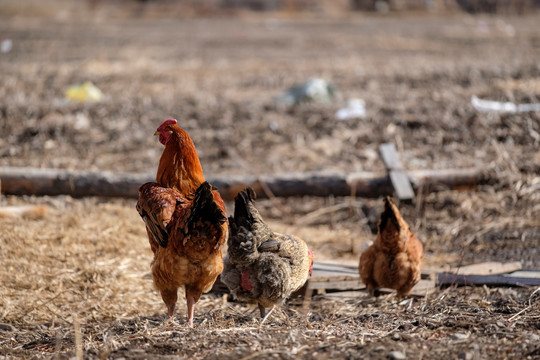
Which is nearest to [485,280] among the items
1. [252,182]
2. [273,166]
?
[252,182]

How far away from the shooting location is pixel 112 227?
223 inches

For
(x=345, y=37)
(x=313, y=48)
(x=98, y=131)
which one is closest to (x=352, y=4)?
(x=345, y=37)

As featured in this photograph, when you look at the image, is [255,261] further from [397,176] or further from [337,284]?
[397,176]

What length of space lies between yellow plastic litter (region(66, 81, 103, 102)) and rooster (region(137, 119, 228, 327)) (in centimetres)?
685

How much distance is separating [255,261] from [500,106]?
630 centimetres

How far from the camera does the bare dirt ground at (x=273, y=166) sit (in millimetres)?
3381

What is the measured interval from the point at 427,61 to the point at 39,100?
9.38 meters

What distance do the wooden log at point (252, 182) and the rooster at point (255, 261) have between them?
2.11m

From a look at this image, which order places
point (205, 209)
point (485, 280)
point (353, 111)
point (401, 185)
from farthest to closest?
1. point (353, 111)
2. point (401, 185)
3. point (485, 280)
4. point (205, 209)

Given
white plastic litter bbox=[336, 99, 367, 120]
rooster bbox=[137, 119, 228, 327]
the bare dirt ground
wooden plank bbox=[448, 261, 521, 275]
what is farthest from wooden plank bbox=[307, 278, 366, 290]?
white plastic litter bbox=[336, 99, 367, 120]

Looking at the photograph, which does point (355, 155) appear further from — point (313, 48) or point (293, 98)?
point (313, 48)

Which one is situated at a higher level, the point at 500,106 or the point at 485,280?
the point at 500,106

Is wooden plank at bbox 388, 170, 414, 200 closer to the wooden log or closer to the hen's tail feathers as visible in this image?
the wooden log

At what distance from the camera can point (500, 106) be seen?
8.88 metres
